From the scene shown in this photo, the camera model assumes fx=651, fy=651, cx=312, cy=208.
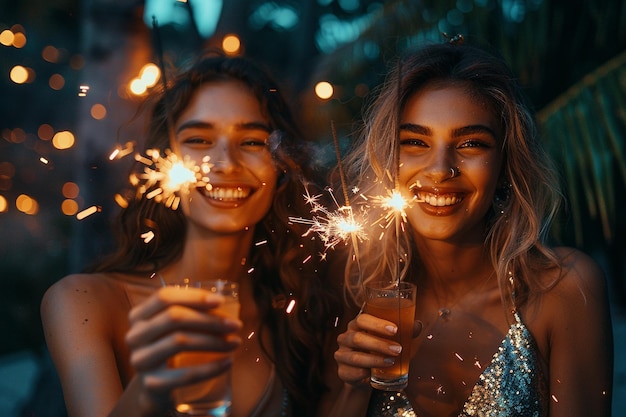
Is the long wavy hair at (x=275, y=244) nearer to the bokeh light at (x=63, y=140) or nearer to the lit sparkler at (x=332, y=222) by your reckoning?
the lit sparkler at (x=332, y=222)

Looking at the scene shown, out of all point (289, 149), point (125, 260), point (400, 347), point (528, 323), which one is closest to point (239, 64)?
point (289, 149)

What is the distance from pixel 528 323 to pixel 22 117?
5.78 meters

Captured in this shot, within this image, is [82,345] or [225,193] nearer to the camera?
[82,345]

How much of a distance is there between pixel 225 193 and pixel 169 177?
18.5 inches

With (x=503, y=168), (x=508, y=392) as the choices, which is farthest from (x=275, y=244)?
(x=508, y=392)

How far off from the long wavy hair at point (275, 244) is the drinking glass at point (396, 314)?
1.98ft

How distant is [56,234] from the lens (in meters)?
6.72

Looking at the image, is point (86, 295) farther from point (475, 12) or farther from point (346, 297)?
point (475, 12)

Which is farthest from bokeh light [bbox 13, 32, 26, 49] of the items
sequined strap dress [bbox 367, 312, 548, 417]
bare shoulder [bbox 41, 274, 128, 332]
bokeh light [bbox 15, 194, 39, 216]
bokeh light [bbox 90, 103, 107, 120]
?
sequined strap dress [bbox 367, 312, 548, 417]

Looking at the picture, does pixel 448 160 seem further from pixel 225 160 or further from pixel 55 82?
pixel 55 82

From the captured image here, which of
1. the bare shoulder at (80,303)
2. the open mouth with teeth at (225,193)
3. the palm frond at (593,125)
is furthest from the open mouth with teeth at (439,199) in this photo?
the palm frond at (593,125)

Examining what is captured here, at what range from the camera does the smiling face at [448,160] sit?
245 cm

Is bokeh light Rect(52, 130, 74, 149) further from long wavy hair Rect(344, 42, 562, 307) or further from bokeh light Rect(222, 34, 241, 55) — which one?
long wavy hair Rect(344, 42, 562, 307)

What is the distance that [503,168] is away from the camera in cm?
269
